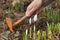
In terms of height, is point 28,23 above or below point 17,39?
above

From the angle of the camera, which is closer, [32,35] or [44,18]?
[32,35]

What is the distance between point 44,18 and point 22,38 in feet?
2.13

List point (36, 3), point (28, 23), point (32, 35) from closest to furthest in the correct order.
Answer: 1. point (36, 3)
2. point (32, 35)
3. point (28, 23)

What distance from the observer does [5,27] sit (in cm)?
371

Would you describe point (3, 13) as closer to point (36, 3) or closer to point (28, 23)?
point (28, 23)

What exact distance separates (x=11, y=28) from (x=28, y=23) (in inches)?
12.7

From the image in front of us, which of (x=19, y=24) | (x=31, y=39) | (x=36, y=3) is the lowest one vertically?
(x=31, y=39)

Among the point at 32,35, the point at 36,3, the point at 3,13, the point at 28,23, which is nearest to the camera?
the point at 36,3

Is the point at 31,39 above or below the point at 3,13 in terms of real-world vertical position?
below

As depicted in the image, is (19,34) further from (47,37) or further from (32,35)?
(47,37)

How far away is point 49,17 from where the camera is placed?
3807 millimetres

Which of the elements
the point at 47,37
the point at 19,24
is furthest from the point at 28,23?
the point at 47,37

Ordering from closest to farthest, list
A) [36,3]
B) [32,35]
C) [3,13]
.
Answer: [36,3]
[32,35]
[3,13]

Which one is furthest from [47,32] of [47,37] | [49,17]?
[49,17]
